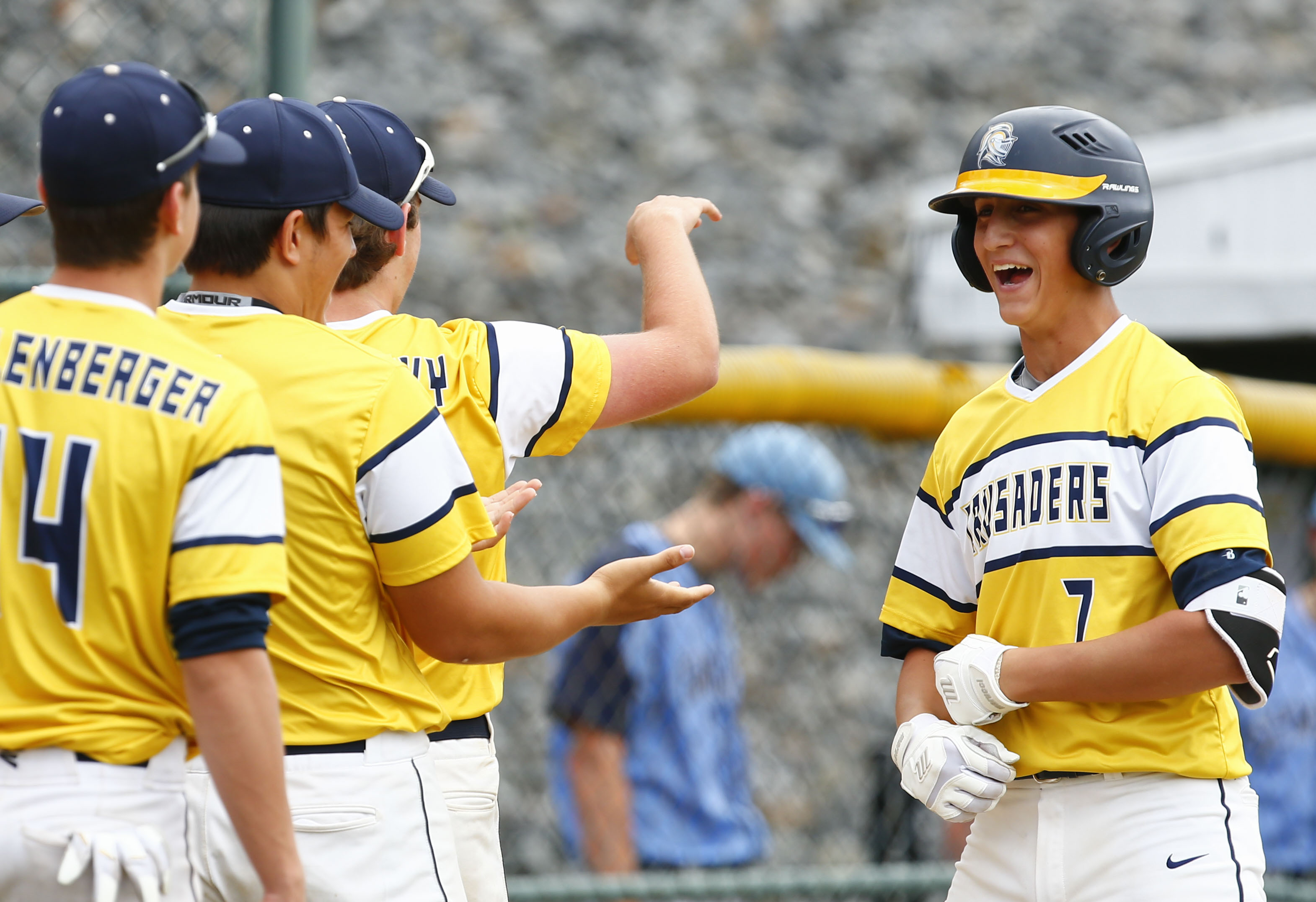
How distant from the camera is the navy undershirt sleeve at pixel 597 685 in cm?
465

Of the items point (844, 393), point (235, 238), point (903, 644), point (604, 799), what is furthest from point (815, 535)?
point (235, 238)

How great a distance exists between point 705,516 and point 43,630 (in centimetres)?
308

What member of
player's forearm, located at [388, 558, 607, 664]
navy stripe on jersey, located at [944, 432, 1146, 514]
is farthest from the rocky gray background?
player's forearm, located at [388, 558, 607, 664]

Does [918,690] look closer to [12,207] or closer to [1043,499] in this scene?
[1043,499]

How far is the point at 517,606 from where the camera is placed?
2.38 m

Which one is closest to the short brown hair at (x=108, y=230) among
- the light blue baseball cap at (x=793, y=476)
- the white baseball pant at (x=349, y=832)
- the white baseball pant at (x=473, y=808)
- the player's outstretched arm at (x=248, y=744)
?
the player's outstretched arm at (x=248, y=744)

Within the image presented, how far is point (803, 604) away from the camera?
8141 millimetres

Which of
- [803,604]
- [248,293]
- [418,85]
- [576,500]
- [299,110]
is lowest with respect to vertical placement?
[803,604]

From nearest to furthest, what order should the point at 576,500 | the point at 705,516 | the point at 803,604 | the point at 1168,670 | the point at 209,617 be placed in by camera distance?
1. the point at 209,617
2. the point at 1168,670
3. the point at 705,516
4. the point at 576,500
5. the point at 803,604

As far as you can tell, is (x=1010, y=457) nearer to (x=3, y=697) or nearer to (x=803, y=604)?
(x=3, y=697)

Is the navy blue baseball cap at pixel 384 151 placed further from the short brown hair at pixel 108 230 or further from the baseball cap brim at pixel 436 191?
the short brown hair at pixel 108 230

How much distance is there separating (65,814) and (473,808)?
0.83 m

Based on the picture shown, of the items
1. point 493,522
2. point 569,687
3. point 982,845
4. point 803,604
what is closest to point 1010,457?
point 982,845

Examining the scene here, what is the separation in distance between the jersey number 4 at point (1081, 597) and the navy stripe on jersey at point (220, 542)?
1.49 meters
